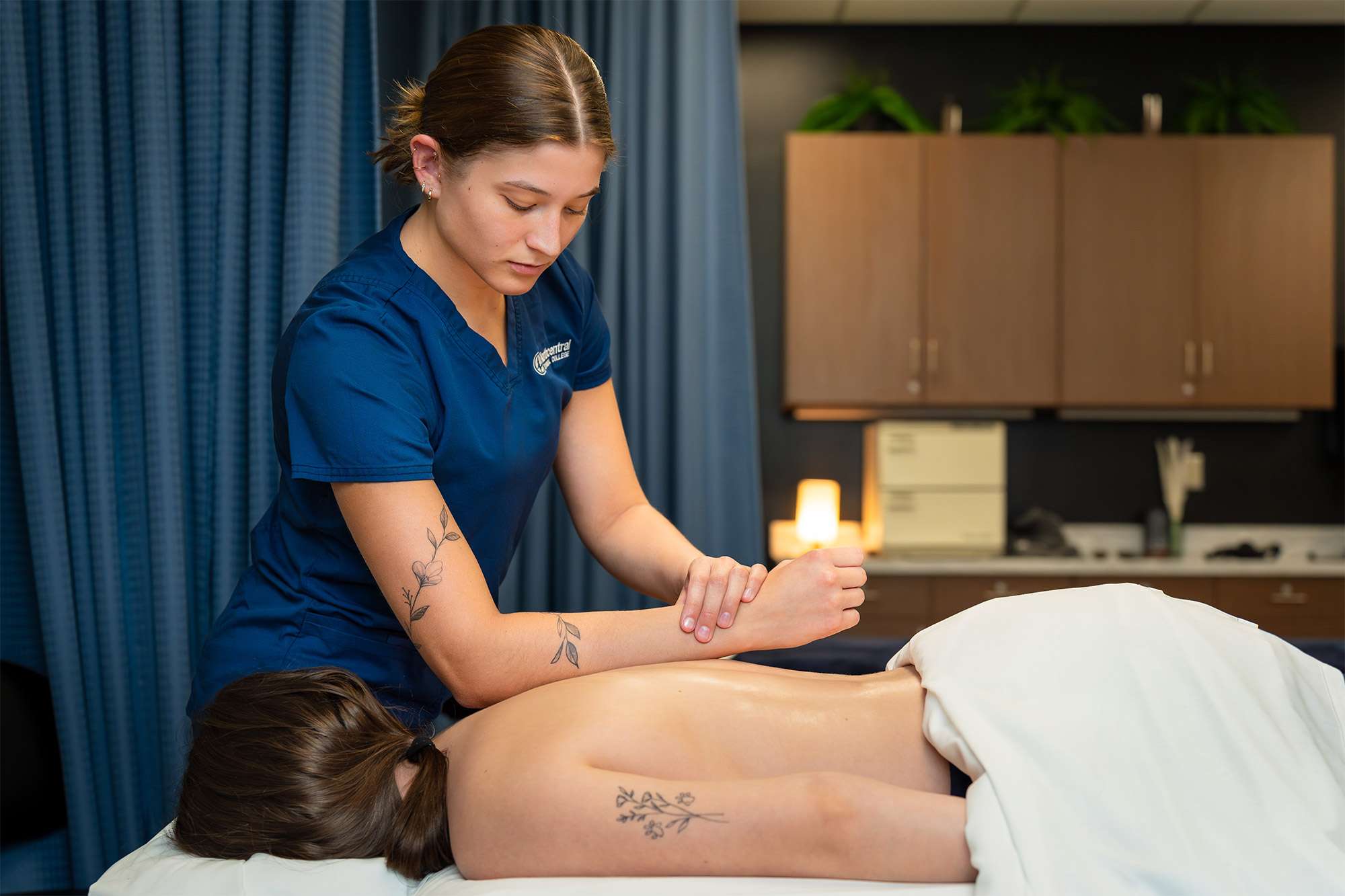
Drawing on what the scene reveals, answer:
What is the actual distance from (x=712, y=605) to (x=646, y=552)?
309 millimetres

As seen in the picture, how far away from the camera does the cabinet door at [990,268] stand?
3.82m

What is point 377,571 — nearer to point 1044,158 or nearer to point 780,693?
point 780,693

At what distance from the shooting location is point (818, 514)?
12.1 feet

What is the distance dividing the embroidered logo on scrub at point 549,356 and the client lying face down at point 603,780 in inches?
17.3

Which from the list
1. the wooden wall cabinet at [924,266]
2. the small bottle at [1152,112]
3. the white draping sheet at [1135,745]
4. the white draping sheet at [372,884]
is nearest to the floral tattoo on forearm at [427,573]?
the white draping sheet at [372,884]

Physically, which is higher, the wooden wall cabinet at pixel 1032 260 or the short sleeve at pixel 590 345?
the wooden wall cabinet at pixel 1032 260

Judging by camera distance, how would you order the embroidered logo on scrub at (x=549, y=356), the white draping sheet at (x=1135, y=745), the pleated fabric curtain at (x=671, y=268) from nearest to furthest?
the white draping sheet at (x=1135, y=745) < the embroidered logo on scrub at (x=549, y=356) < the pleated fabric curtain at (x=671, y=268)

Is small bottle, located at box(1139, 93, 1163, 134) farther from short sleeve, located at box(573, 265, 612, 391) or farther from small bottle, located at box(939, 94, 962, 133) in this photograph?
short sleeve, located at box(573, 265, 612, 391)

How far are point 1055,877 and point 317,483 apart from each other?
0.89 metres

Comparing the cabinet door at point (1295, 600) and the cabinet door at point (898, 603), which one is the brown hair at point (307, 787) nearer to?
the cabinet door at point (898, 603)

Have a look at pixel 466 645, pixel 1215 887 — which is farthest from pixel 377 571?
pixel 1215 887

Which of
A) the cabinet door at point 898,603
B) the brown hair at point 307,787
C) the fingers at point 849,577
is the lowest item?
the cabinet door at point 898,603

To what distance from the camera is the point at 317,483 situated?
129 cm

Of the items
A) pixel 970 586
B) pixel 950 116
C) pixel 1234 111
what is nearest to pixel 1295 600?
pixel 970 586
